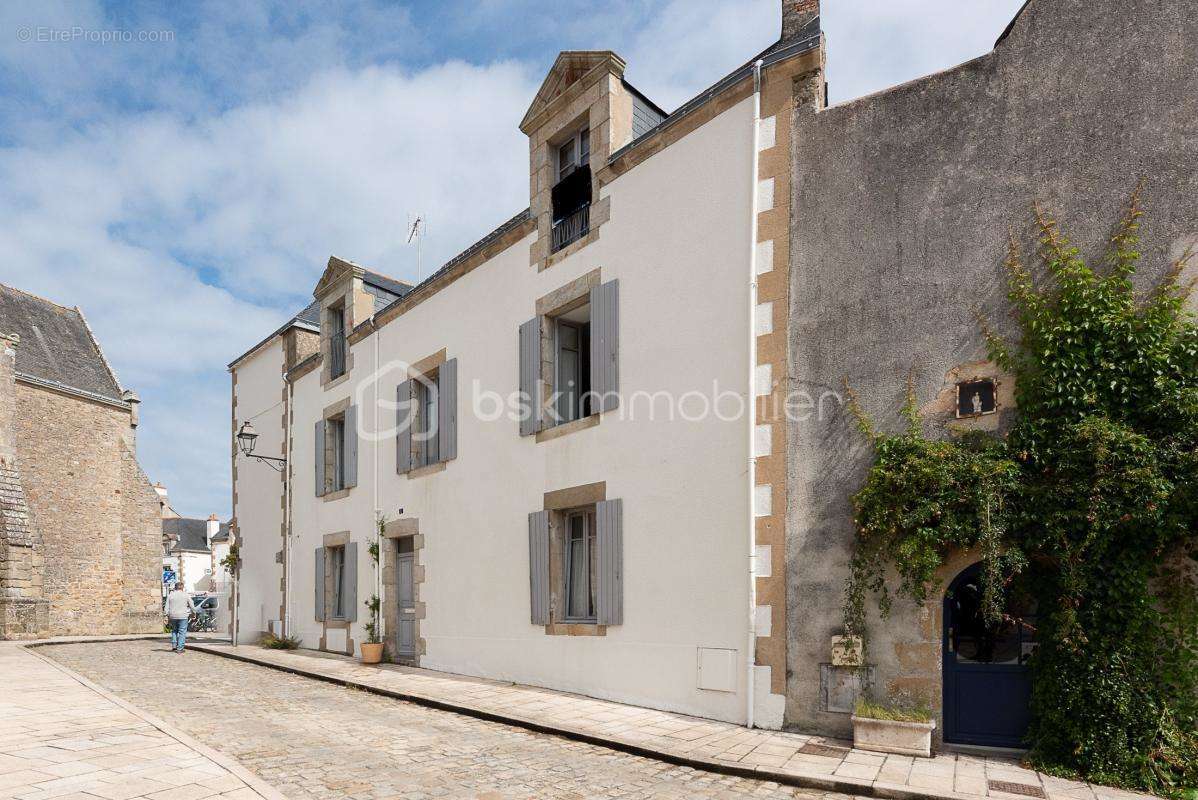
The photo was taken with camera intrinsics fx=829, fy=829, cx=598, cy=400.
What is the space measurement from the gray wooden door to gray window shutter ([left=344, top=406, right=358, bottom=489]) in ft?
6.03

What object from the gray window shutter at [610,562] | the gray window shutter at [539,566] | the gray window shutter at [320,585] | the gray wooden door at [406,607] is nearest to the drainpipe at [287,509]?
the gray window shutter at [320,585]

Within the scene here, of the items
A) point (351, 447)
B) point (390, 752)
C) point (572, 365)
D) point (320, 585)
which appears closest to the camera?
point (390, 752)

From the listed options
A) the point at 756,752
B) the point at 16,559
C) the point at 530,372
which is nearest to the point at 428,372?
the point at 530,372

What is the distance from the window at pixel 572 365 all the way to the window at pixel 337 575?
6.50m

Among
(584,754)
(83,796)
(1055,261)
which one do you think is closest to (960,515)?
(1055,261)

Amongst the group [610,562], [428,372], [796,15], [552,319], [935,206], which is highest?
[796,15]

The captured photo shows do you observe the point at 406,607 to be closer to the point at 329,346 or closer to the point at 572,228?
the point at 329,346

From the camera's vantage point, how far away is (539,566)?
9.41 meters

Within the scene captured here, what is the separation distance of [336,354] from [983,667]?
11.9m

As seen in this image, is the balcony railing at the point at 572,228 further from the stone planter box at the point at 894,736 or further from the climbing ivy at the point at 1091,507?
the stone planter box at the point at 894,736

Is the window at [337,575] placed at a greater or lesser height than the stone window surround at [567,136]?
lesser

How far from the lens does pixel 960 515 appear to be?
605 centimetres

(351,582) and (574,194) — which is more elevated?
(574,194)

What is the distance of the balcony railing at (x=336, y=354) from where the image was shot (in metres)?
14.7
